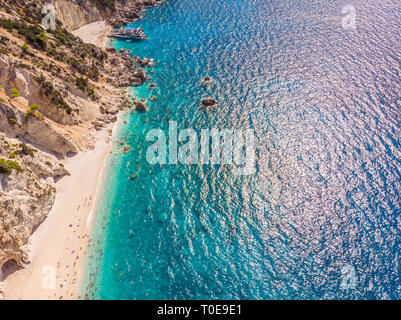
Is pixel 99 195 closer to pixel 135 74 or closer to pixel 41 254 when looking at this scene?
pixel 41 254

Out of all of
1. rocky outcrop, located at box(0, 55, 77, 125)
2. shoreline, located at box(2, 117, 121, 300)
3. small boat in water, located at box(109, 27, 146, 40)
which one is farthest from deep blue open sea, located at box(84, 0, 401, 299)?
rocky outcrop, located at box(0, 55, 77, 125)

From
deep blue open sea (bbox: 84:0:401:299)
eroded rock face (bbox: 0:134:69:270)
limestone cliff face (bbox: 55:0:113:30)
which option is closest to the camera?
eroded rock face (bbox: 0:134:69:270)

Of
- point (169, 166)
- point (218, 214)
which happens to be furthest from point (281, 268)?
point (169, 166)

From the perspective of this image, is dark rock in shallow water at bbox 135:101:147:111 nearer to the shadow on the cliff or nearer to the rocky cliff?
the rocky cliff

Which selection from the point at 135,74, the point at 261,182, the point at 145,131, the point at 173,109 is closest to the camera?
the point at 261,182

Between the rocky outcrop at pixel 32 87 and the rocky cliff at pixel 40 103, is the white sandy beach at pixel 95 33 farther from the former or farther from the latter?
the rocky outcrop at pixel 32 87

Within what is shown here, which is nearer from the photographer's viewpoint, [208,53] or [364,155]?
[364,155]

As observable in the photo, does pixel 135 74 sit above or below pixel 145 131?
above

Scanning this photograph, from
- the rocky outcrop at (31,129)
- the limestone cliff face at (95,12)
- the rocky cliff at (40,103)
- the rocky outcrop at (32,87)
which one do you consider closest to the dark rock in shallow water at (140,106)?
the rocky cliff at (40,103)
